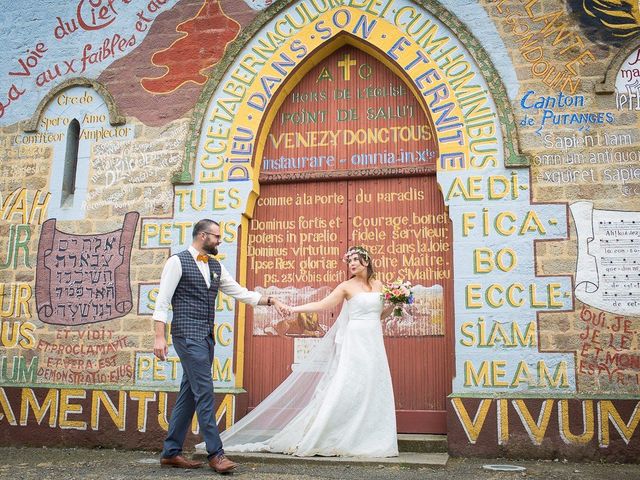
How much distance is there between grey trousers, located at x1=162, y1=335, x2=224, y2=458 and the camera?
5.59 metres

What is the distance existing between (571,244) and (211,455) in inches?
161

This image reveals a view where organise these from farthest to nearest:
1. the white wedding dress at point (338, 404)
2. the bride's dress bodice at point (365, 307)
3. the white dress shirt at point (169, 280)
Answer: the bride's dress bodice at point (365, 307)
the white wedding dress at point (338, 404)
the white dress shirt at point (169, 280)

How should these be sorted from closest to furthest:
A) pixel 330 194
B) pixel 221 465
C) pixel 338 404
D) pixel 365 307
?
pixel 221 465 < pixel 338 404 < pixel 365 307 < pixel 330 194

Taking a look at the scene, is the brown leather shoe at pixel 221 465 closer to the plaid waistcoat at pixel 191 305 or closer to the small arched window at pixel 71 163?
the plaid waistcoat at pixel 191 305

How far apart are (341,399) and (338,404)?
0.18 feet

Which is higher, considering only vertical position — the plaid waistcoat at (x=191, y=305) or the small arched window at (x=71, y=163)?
the small arched window at (x=71, y=163)

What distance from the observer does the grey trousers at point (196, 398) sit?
5.59m

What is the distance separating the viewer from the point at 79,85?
27.5 ft

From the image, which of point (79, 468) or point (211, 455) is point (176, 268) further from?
point (79, 468)

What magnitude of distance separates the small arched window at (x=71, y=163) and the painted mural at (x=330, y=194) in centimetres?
4

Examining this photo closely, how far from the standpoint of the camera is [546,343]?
6.62 metres

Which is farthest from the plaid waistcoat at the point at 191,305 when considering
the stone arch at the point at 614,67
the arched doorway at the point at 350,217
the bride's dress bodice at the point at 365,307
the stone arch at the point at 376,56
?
the stone arch at the point at 614,67

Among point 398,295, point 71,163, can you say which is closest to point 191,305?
point 398,295

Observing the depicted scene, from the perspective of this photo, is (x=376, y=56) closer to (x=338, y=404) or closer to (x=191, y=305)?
(x=191, y=305)
